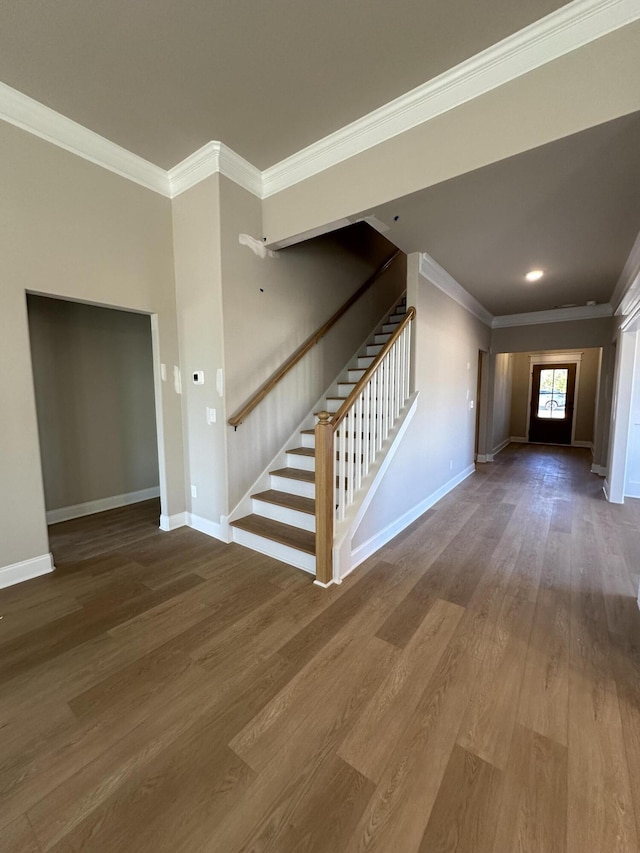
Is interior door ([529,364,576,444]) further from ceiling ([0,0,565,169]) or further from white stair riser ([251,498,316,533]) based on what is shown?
ceiling ([0,0,565,169])

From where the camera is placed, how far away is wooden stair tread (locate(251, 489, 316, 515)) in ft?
9.44

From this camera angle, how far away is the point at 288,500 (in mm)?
3066

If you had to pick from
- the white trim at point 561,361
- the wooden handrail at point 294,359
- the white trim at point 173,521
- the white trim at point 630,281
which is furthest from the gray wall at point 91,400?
the white trim at point 561,361

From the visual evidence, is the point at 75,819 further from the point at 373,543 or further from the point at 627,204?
the point at 627,204

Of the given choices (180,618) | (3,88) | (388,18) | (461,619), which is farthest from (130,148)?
(461,619)

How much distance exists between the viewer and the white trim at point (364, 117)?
165 centimetres

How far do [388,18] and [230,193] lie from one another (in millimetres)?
1582

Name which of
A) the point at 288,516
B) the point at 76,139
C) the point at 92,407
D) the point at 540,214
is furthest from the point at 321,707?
the point at 76,139

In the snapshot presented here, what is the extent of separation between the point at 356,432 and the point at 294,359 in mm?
1235

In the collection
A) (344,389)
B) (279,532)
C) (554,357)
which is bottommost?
(279,532)

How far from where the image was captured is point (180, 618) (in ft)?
6.73

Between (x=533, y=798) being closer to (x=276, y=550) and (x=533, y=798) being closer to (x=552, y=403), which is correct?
(x=276, y=550)

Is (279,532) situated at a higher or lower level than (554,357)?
lower

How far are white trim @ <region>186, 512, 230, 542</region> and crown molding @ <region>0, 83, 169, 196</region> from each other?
Result: 304 cm
